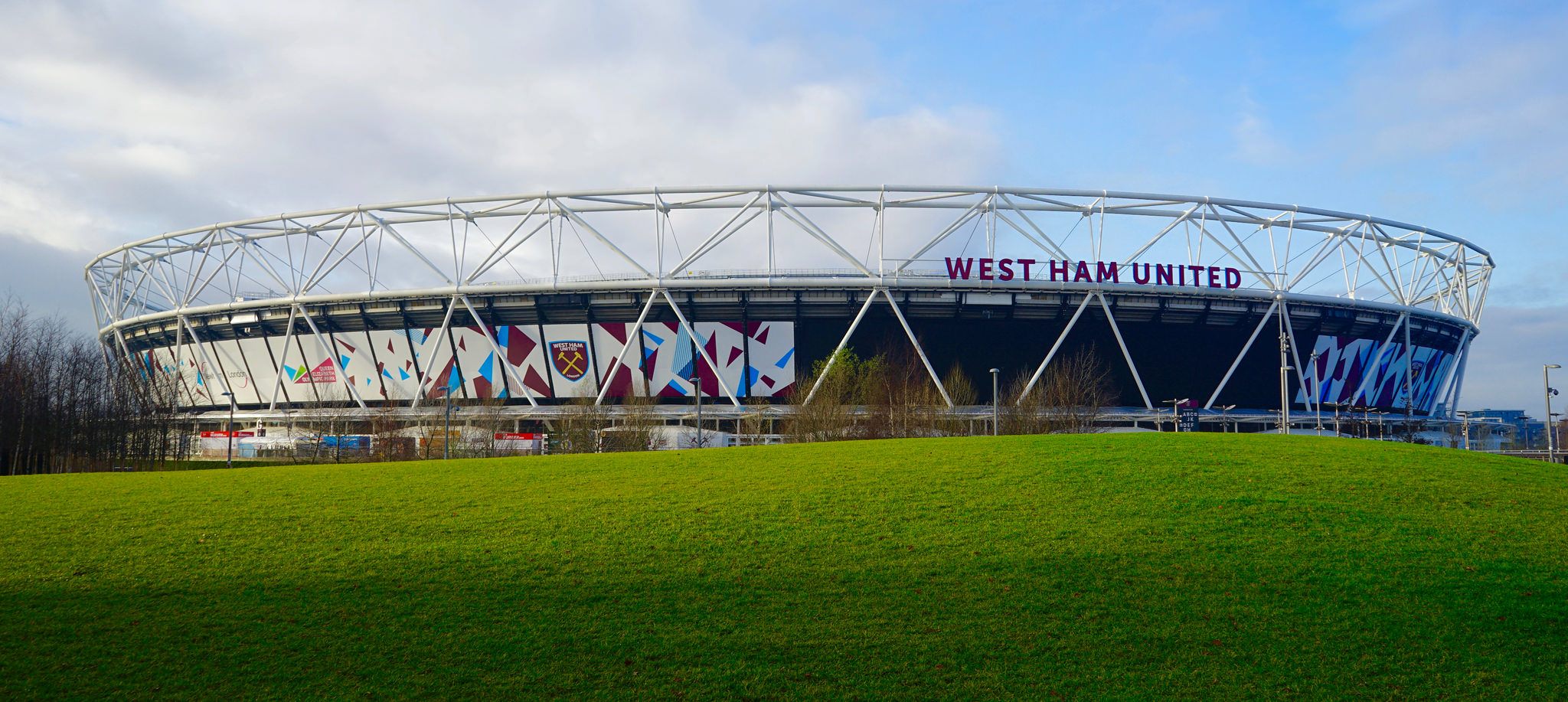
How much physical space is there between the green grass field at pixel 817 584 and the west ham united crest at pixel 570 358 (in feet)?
105

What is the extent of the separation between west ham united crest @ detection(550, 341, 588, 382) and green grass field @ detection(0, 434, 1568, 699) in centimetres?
3194

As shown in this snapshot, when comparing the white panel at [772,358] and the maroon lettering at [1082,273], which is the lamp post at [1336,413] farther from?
the white panel at [772,358]

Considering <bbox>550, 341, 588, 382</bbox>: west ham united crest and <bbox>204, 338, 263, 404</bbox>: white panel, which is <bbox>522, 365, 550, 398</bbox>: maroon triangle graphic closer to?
<bbox>550, 341, 588, 382</bbox>: west ham united crest

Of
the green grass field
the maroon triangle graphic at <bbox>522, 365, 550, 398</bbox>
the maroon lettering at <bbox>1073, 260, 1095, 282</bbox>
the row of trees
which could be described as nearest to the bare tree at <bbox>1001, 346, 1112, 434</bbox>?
the maroon lettering at <bbox>1073, 260, 1095, 282</bbox>

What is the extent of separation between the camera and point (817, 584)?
13180 millimetres

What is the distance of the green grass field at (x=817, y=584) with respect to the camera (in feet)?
34.1

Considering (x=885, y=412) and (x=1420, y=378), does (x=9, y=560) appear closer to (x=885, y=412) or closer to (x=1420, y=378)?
(x=885, y=412)

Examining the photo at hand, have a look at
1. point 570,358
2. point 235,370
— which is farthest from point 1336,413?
point 235,370

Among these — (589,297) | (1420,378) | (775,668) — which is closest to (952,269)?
(589,297)

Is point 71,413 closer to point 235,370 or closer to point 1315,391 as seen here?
point 235,370

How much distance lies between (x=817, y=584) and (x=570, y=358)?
4189cm

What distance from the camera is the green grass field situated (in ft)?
34.1

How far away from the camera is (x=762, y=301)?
50.7m

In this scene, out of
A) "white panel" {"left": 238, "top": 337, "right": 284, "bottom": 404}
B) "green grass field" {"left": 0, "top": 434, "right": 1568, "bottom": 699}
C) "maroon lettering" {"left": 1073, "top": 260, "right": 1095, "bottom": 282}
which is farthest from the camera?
"white panel" {"left": 238, "top": 337, "right": 284, "bottom": 404}
